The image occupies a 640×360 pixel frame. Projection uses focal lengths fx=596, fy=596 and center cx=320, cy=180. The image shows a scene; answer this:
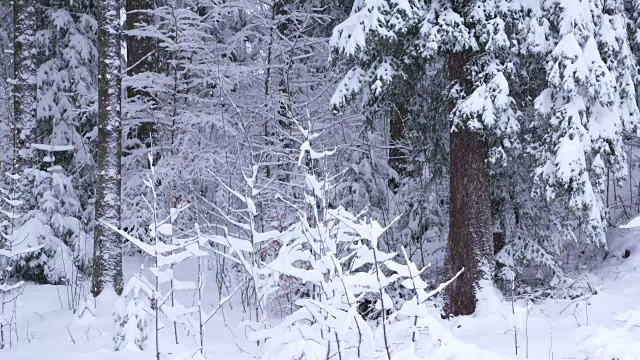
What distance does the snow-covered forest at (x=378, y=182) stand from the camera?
560cm

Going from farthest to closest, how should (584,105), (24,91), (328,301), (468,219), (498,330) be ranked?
(24,91) < (468,219) < (584,105) < (498,330) < (328,301)

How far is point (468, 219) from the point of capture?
313 inches

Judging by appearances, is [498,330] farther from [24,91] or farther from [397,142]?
[24,91]

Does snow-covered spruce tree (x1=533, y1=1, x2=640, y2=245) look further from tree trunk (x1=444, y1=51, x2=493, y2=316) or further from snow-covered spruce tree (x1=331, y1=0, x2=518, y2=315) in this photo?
Result: tree trunk (x1=444, y1=51, x2=493, y2=316)

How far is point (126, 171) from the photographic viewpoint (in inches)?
440

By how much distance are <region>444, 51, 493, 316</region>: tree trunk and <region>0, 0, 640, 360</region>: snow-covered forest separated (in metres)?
0.02

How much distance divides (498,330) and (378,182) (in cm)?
488

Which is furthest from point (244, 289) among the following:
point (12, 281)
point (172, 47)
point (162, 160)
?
point (12, 281)

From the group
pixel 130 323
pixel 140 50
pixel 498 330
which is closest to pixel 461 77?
pixel 498 330

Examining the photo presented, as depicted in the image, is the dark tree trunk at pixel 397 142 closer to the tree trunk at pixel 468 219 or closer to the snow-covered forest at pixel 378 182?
the snow-covered forest at pixel 378 182

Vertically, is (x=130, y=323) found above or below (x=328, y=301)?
below

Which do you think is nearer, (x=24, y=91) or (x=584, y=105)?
(x=584, y=105)

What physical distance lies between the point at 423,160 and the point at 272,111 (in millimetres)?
3233

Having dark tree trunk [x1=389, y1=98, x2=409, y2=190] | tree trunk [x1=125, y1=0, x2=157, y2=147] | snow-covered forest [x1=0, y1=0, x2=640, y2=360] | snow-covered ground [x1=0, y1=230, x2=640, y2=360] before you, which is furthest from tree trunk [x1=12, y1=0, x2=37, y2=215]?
dark tree trunk [x1=389, y1=98, x2=409, y2=190]
